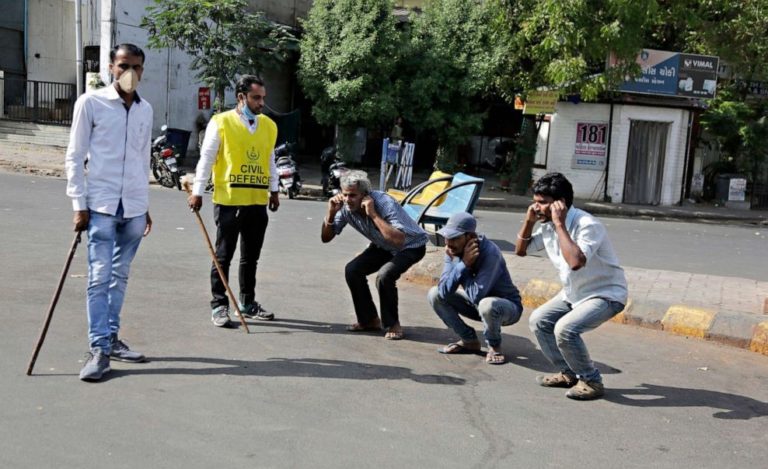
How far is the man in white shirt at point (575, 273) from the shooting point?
5.10m

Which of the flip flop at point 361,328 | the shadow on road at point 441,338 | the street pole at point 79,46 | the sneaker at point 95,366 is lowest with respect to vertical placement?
Result: the shadow on road at point 441,338

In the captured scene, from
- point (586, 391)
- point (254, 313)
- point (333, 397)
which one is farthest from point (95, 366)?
point (586, 391)

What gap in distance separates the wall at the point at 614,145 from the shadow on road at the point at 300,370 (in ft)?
59.4

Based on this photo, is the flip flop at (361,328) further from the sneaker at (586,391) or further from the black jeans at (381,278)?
the sneaker at (586,391)

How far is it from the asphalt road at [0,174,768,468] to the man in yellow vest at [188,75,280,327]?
60cm

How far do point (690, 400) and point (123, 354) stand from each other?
148 inches

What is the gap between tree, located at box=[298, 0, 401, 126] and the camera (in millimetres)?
21266

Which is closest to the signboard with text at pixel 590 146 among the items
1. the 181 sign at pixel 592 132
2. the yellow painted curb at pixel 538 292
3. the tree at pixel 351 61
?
the 181 sign at pixel 592 132

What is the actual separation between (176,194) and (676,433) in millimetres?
13524

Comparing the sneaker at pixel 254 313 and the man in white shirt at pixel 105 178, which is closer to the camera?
the man in white shirt at pixel 105 178

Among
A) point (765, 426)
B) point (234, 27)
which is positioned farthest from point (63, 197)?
point (765, 426)

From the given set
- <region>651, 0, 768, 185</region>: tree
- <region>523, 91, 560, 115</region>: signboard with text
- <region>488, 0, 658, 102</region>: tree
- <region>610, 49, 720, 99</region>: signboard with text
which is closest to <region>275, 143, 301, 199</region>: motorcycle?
<region>488, 0, 658, 102</region>: tree

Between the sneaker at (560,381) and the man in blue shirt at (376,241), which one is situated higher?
the man in blue shirt at (376,241)

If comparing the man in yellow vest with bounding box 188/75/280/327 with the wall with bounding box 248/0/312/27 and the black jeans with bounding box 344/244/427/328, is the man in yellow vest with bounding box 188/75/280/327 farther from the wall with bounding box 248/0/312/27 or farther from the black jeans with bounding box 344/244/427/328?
the wall with bounding box 248/0/312/27
